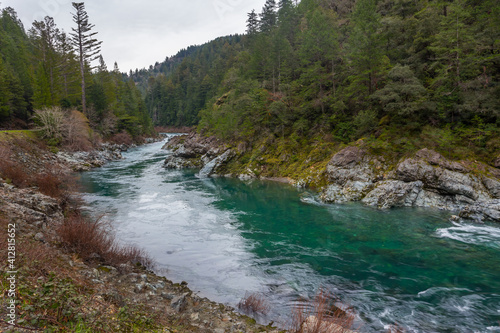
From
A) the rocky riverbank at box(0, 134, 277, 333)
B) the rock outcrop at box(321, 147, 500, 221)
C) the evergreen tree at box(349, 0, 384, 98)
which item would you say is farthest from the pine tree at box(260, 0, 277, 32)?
the rocky riverbank at box(0, 134, 277, 333)

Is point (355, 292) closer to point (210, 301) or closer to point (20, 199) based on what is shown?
point (210, 301)

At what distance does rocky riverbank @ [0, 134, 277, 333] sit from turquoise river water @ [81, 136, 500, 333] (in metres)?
1.37

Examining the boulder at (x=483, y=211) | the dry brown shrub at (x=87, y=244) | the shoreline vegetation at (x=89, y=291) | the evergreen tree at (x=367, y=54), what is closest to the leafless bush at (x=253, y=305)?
the shoreline vegetation at (x=89, y=291)

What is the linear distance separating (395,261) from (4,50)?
7212 cm

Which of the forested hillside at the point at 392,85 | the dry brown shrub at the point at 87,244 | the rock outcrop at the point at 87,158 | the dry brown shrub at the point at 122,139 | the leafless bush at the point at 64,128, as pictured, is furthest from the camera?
the dry brown shrub at the point at 122,139

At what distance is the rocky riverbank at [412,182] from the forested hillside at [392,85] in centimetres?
177

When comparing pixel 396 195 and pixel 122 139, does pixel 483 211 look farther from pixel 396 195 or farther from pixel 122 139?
pixel 122 139

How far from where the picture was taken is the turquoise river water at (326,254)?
27.0ft

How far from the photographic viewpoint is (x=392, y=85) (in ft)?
71.9

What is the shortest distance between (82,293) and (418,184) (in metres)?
21.1

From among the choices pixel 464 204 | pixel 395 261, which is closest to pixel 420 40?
pixel 464 204

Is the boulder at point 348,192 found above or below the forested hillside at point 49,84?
below

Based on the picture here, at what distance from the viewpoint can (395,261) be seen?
36.9 feet

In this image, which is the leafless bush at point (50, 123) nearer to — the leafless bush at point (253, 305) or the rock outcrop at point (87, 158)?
the rock outcrop at point (87, 158)
